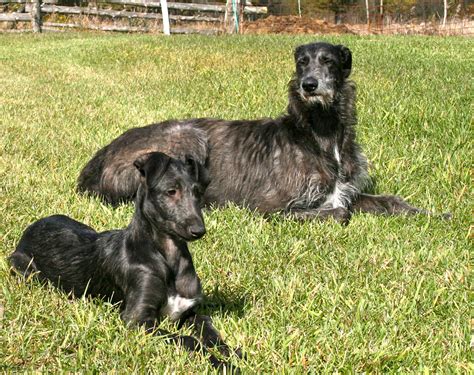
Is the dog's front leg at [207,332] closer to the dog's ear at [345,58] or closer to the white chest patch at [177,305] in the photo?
the white chest patch at [177,305]

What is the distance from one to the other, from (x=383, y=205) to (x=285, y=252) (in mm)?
2127

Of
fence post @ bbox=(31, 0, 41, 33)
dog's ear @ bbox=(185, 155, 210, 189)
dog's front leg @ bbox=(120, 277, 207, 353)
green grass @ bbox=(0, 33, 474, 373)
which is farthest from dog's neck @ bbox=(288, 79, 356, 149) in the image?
fence post @ bbox=(31, 0, 41, 33)

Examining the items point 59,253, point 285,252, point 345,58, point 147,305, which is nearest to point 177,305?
point 147,305

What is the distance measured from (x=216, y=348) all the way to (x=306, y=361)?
521 mm

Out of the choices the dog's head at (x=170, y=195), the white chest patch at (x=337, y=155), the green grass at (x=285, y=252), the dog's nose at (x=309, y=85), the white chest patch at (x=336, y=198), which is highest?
the dog's nose at (x=309, y=85)

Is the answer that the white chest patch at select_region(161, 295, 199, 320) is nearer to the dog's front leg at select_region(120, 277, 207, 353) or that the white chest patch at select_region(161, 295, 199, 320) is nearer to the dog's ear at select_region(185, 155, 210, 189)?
the dog's front leg at select_region(120, 277, 207, 353)

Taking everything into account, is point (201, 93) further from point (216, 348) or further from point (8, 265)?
point (216, 348)

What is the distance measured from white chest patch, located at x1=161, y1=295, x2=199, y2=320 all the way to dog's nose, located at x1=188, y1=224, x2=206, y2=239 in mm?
564

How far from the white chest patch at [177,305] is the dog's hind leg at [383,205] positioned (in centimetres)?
343

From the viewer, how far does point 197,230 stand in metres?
3.88

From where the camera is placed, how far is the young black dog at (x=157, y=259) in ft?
13.3

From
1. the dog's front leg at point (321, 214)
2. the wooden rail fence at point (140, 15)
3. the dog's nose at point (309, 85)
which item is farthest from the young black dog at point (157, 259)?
the wooden rail fence at point (140, 15)

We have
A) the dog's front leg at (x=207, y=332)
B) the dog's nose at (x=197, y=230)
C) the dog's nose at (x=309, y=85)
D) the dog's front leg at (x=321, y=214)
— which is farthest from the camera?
the dog's nose at (x=309, y=85)

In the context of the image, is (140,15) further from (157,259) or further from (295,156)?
(157,259)
